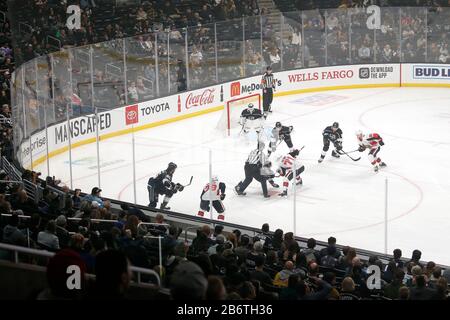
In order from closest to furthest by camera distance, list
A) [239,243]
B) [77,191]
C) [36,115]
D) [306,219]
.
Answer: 1. [239,243]
2. [77,191]
3. [306,219]
4. [36,115]

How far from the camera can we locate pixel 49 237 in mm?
9273

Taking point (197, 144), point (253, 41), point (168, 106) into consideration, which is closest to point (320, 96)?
point (253, 41)

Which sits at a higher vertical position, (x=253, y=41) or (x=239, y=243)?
(x=253, y=41)

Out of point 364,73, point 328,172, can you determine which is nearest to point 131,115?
point 328,172

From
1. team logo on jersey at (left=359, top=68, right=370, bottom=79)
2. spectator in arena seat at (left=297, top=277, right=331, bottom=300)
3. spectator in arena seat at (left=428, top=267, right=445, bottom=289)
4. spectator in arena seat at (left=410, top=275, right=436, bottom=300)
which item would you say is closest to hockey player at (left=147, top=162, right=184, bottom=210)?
spectator in arena seat at (left=428, top=267, right=445, bottom=289)

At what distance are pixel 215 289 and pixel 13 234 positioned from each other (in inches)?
175

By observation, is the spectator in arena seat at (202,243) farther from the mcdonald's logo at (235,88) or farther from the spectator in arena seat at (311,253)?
the mcdonald's logo at (235,88)

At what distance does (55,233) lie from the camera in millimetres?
9453

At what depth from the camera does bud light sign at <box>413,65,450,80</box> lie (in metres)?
28.1

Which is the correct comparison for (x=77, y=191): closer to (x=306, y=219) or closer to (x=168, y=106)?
(x=306, y=219)

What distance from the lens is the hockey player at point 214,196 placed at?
14.6 m

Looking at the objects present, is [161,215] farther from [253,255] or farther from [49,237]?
[49,237]

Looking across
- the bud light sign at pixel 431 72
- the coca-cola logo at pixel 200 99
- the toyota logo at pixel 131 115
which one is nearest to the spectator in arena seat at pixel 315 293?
the toyota logo at pixel 131 115
